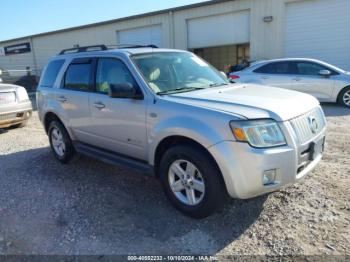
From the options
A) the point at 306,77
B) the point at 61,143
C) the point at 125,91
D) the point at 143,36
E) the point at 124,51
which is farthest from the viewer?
the point at 143,36

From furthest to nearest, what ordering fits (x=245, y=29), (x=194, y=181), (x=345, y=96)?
(x=245, y=29) → (x=345, y=96) → (x=194, y=181)

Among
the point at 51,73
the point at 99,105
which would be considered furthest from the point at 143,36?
the point at 99,105

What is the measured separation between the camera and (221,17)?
608 inches

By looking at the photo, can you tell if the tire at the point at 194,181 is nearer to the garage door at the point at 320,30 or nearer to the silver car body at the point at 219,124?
the silver car body at the point at 219,124

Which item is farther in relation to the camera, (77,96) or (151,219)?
(77,96)

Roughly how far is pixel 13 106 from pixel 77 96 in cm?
442

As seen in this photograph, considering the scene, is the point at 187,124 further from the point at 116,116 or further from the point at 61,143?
the point at 61,143

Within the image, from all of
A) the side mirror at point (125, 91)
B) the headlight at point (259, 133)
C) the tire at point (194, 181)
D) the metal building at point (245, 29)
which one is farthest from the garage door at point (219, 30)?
the headlight at point (259, 133)

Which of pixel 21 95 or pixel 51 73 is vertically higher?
pixel 51 73

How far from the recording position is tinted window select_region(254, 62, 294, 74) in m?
10.0

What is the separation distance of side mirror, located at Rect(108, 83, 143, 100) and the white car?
5676 mm

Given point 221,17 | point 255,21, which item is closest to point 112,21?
point 221,17

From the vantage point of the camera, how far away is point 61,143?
5.37 metres

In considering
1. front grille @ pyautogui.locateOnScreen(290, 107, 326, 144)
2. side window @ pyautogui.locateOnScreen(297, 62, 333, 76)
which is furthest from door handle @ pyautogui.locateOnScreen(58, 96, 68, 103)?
side window @ pyautogui.locateOnScreen(297, 62, 333, 76)
